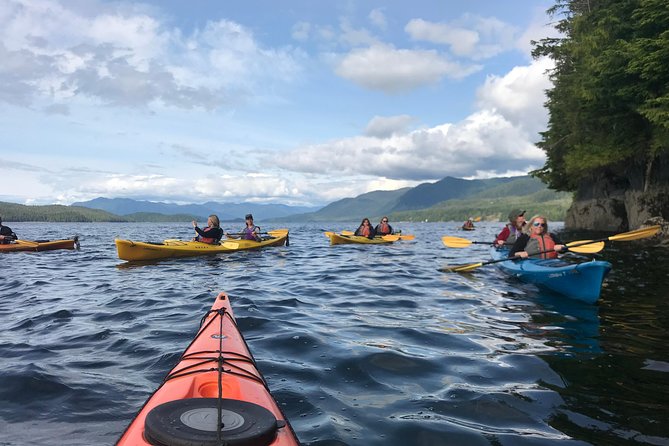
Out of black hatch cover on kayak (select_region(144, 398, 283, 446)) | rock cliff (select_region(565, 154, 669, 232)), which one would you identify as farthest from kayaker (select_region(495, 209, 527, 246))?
black hatch cover on kayak (select_region(144, 398, 283, 446))

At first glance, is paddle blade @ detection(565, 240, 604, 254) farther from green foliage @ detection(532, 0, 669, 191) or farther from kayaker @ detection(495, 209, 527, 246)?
green foliage @ detection(532, 0, 669, 191)

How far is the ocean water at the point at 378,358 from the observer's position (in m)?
3.95

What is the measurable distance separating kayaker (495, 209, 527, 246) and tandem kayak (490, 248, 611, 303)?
4.17 meters

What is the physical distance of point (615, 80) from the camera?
24000mm

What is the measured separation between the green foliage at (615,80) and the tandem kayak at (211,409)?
23.1 metres

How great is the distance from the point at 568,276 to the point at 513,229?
809 centimetres

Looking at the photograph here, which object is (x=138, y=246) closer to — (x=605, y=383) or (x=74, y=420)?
(x=74, y=420)

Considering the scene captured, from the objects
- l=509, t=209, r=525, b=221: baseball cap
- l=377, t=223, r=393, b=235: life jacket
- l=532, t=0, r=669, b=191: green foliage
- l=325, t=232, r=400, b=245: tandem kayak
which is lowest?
l=325, t=232, r=400, b=245: tandem kayak

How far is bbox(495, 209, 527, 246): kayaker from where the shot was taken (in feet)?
50.8

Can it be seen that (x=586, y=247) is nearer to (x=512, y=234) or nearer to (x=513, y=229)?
(x=512, y=234)

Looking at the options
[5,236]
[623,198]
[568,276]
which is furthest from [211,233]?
[623,198]

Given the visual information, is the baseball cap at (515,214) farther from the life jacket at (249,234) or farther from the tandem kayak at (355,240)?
the life jacket at (249,234)

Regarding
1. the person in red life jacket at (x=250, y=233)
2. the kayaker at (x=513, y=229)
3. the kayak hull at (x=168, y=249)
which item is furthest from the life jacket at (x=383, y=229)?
the kayaker at (x=513, y=229)

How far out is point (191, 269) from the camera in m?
15.4
